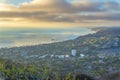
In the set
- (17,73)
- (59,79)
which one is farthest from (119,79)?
(17,73)

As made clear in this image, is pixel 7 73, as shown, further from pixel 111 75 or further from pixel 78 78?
pixel 111 75

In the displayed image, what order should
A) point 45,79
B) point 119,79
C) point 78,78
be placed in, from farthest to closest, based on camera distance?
point 45,79 → point 78,78 → point 119,79

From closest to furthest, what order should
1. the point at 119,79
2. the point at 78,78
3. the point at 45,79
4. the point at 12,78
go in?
1. the point at 119,79
2. the point at 78,78
3. the point at 12,78
4. the point at 45,79

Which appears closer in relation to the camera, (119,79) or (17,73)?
(119,79)

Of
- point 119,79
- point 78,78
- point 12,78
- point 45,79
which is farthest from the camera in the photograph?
point 45,79

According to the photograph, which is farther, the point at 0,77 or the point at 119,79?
the point at 0,77

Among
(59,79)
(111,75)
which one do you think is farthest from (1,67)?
(111,75)

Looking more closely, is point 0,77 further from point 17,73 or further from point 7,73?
point 17,73

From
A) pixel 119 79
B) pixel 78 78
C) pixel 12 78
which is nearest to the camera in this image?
pixel 119 79
